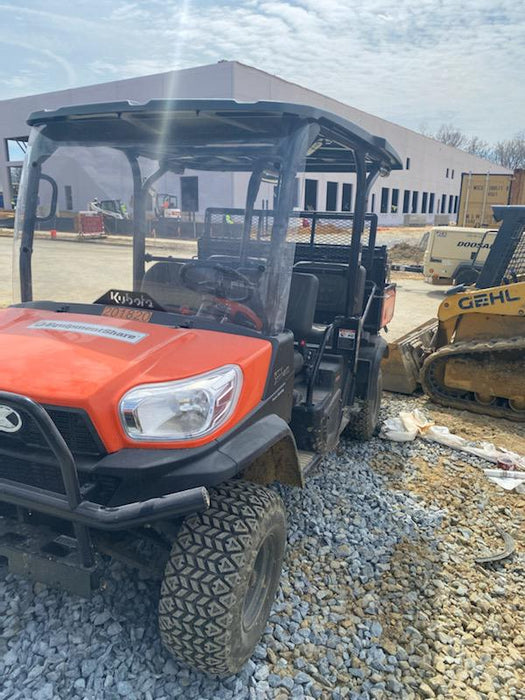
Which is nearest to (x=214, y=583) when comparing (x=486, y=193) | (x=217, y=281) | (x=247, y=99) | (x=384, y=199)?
(x=217, y=281)

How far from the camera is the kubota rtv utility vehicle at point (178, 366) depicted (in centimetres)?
213

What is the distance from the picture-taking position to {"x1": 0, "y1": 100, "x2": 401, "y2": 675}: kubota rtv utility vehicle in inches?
84.0

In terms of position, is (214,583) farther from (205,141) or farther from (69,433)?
(205,141)

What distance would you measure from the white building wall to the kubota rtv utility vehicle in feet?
4.78

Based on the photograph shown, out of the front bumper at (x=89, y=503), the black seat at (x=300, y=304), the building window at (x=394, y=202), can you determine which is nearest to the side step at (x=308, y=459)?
the black seat at (x=300, y=304)

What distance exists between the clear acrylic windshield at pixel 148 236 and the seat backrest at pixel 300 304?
0.42 feet

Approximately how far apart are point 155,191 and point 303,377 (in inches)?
57.1

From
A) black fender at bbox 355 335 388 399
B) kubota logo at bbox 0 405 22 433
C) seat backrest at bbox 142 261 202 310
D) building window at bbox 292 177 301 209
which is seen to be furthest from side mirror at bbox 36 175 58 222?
black fender at bbox 355 335 388 399

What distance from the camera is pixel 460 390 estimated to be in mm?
6434

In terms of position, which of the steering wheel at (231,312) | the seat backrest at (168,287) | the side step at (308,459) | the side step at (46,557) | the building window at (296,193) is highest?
the building window at (296,193)

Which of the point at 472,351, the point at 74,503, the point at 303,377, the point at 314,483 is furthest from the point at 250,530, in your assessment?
the point at 472,351

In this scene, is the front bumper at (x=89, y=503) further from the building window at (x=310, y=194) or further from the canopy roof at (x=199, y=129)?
the building window at (x=310, y=194)

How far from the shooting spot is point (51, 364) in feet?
7.57

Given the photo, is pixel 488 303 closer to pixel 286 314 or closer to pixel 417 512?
pixel 417 512
